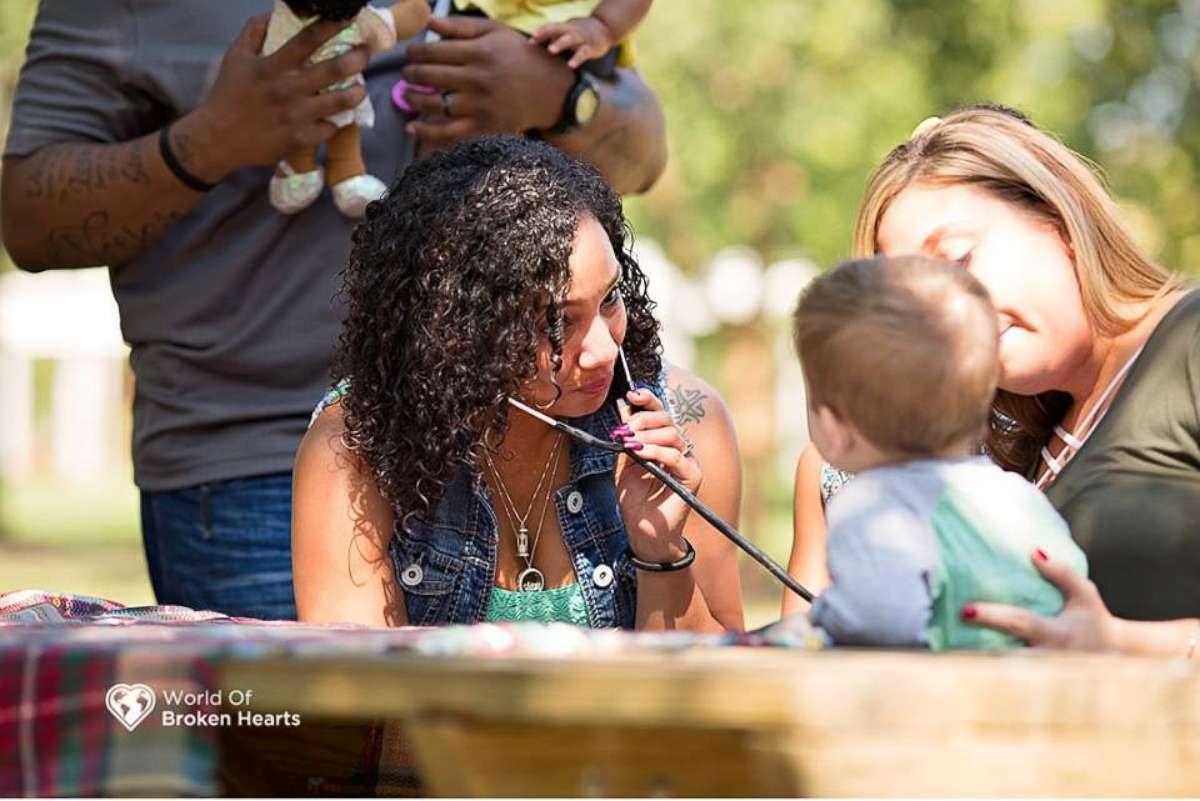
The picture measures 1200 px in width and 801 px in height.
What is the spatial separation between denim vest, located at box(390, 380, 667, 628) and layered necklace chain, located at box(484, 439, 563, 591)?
30 mm

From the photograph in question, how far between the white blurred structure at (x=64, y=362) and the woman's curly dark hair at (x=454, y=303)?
22.9 metres

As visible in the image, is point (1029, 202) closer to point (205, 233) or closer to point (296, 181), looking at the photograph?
point (296, 181)

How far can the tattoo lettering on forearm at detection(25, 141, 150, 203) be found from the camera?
341 cm

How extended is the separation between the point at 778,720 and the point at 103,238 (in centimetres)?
238

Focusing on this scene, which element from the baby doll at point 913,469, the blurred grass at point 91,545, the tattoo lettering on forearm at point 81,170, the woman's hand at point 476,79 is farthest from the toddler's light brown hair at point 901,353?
the blurred grass at point 91,545

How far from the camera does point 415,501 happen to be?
113 inches

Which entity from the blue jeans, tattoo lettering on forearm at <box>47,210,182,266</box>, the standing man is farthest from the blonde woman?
tattoo lettering on forearm at <box>47,210,182,266</box>

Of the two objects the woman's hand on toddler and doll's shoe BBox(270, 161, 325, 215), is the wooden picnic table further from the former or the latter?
the woman's hand on toddler

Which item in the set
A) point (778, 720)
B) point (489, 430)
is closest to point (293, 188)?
point (489, 430)

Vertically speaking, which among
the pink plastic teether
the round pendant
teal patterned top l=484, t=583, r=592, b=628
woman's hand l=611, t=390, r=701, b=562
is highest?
the pink plastic teether

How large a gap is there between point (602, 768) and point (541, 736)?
0.06 m

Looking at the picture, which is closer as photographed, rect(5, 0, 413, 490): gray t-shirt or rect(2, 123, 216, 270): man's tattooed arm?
rect(2, 123, 216, 270): man's tattooed arm

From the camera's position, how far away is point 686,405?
123 inches

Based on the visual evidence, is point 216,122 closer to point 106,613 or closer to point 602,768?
point 106,613
